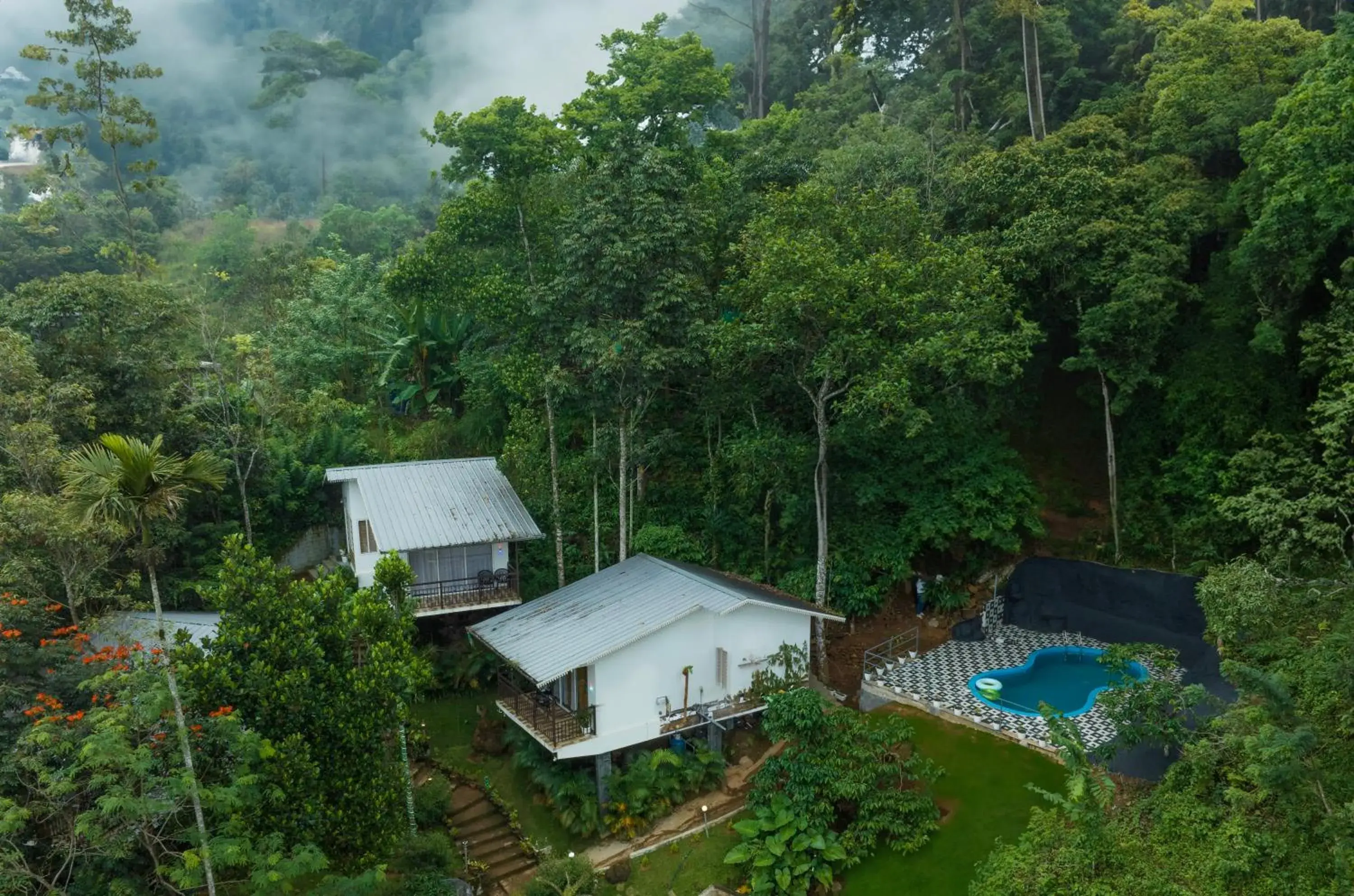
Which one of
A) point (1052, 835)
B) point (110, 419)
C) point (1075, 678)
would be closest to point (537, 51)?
point (110, 419)

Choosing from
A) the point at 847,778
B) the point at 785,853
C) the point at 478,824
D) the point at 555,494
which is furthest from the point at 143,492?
the point at 555,494

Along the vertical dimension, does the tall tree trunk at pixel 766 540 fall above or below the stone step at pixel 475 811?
above

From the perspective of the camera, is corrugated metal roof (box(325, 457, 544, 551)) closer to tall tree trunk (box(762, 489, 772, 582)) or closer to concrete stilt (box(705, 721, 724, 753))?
tall tree trunk (box(762, 489, 772, 582))

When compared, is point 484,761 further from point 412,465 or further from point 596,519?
point 412,465

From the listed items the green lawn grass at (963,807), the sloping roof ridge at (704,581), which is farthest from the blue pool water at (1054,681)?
the sloping roof ridge at (704,581)

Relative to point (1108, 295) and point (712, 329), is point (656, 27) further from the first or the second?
point (1108, 295)

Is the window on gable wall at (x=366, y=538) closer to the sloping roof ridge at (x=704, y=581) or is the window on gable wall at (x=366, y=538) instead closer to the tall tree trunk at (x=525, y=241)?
the sloping roof ridge at (x=704, y=581)
